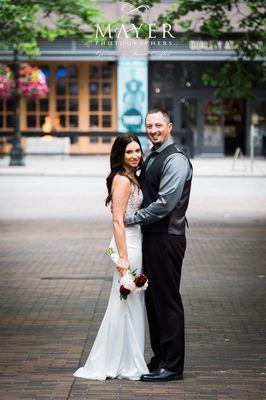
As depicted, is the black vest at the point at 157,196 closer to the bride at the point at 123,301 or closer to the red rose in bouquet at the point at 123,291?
the bride at the point at 123,301

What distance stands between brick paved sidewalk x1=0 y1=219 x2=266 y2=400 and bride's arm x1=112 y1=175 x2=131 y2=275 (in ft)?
2.89

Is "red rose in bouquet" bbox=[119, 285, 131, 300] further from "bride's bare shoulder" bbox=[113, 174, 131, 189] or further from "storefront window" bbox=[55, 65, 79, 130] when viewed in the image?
"storefront window" bbox=[55, 65, 79, 130]

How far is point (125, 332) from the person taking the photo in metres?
6.49

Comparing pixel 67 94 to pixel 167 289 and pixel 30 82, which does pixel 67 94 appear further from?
pixel 167 289

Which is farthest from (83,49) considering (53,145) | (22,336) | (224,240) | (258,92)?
(22,336)

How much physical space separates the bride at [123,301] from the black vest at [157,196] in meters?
0.08

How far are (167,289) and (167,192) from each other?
70 centimetres

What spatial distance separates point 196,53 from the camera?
37.1 metres

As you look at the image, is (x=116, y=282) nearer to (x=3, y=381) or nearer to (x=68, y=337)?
(x=3, y=381)

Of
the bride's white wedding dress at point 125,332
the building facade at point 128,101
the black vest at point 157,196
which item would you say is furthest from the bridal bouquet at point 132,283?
the building facade at point 128,101

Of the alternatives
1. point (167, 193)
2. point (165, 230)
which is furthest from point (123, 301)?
point (167, 193)

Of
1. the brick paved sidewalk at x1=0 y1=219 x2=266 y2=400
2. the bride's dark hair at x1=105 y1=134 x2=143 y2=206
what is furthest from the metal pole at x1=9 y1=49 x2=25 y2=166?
the bride's dark hair at x1=105 y1=134 x2=143 y2=206

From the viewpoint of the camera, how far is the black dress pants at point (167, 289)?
642cm

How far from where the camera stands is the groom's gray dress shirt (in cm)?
629
